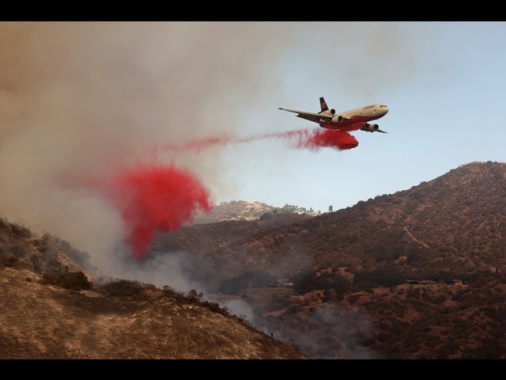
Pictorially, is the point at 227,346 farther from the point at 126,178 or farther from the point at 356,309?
the point at 356,309

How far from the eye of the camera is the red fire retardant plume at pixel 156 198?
65.7m

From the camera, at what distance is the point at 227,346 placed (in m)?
33.5

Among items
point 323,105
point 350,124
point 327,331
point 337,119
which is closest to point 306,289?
point 327,331

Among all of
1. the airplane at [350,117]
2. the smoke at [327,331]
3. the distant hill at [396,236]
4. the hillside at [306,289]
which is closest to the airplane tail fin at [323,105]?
the airplane at [350,117]

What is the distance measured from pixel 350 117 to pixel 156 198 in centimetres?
2443

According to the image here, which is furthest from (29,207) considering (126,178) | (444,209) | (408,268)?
(444,209)

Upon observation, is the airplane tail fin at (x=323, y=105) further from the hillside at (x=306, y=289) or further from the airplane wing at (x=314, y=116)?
the hillside at (x=306, y=289)

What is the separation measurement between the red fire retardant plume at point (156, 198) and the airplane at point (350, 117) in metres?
16.2

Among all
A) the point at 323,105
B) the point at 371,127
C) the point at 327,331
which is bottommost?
the point at 327,331

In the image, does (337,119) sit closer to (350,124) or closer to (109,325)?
(350,124)

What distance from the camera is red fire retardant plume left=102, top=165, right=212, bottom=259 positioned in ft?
216

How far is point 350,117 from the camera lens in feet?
194

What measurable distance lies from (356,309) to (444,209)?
172 ft

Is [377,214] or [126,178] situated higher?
[377,214]
